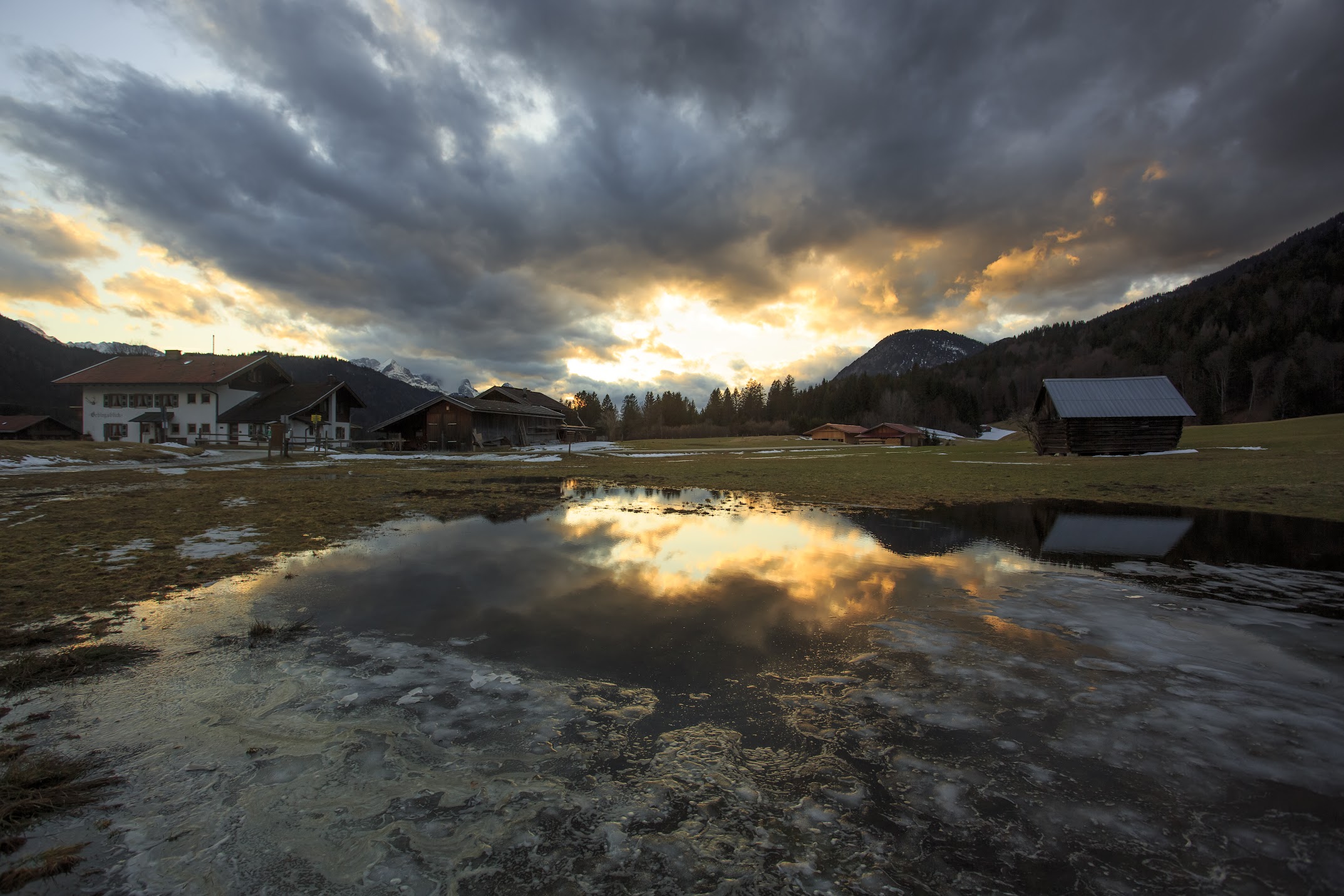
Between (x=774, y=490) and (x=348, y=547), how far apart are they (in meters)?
14.6

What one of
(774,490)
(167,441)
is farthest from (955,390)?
(167,441)

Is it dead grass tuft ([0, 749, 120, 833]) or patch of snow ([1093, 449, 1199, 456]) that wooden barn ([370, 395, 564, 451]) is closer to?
dead grass tuft ([0, 749, 120, 833])

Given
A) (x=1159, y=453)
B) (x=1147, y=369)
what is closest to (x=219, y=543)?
(x=1159, y=453)

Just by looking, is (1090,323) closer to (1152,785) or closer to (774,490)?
(774,490)

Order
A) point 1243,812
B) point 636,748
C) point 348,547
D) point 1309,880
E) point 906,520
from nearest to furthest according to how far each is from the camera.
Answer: point 1309,880, point 1243,812, point 636,748, point 348,547, point 906,520

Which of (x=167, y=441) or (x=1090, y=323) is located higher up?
(x=1090, y=323)

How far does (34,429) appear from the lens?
6912cm

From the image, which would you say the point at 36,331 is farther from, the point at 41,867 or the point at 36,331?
the point at 41,867

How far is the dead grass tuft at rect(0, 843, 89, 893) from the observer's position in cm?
256

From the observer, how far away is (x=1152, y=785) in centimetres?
347

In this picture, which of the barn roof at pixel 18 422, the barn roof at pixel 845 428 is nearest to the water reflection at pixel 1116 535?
the barn roof at pixel 845 428

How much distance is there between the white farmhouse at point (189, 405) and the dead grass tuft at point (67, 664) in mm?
53776

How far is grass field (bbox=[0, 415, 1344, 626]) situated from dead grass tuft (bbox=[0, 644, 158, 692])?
167 cm

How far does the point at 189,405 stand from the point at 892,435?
339ft
